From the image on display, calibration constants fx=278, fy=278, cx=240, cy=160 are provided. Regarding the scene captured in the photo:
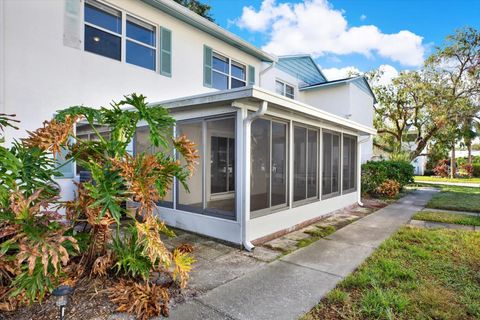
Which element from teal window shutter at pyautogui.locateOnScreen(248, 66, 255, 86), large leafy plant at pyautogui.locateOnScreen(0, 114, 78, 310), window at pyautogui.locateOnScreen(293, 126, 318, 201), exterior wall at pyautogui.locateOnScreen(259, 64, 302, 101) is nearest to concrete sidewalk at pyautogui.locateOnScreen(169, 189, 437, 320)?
window at pyautogui.locateOnScreen(293, 126, 318, 201)

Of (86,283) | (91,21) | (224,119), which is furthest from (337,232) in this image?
(91,21)

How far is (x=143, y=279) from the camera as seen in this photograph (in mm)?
3582

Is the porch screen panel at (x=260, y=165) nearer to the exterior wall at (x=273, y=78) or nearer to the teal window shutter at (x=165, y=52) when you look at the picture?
the teal window shutter at (x=165, y=52)

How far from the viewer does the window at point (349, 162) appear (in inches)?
358

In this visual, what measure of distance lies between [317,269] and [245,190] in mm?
1770

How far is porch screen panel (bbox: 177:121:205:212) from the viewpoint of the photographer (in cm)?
585

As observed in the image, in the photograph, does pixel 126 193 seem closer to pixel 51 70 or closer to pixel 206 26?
pixel 51 70

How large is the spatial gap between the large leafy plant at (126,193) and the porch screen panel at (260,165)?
1.74 metres

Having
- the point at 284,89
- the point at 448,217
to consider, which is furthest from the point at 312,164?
the point at 284,89

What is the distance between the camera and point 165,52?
853 cm

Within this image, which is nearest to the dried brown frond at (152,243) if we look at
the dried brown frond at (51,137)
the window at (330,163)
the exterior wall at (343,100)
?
the dried brown frond at (51,137)

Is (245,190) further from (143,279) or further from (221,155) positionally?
(143,279)

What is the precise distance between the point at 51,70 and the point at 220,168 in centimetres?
454

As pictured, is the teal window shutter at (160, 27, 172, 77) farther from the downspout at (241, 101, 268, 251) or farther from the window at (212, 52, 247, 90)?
the downspout at (241, 101, 268, 251)
